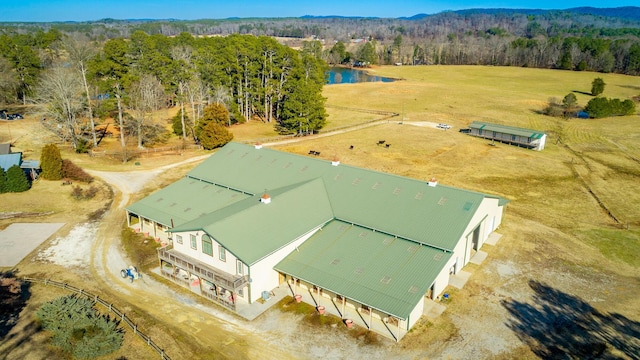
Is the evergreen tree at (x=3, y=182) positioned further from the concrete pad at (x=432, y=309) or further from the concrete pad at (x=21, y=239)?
the concrete pad at (x=432, y=309)

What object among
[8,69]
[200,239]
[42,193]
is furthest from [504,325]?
[8,69]

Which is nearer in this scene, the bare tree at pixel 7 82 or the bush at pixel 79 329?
the bush at pixel 79 329

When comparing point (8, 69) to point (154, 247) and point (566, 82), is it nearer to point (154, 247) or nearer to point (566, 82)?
point (154, 247)

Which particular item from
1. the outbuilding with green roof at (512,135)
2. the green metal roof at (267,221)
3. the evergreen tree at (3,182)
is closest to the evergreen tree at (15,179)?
the evergreen tree at (3,182)

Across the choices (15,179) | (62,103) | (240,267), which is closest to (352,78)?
(62,103)

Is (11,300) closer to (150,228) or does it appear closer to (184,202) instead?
(150,228)

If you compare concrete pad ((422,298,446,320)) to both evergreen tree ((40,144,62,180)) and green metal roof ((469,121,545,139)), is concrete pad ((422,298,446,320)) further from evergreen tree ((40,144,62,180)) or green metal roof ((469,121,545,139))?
evergreen tree ((40,144,62,180))

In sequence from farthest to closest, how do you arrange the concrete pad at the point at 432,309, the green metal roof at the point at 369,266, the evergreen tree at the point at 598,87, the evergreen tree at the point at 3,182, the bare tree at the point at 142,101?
the evergreen tree at the point at 598,87 → the bare tree at the point at 142,101 → the evergreen tree at the point at 3,182 → the concrete pad at the point at 432,309 → the green metal roof at the point at 369,266
